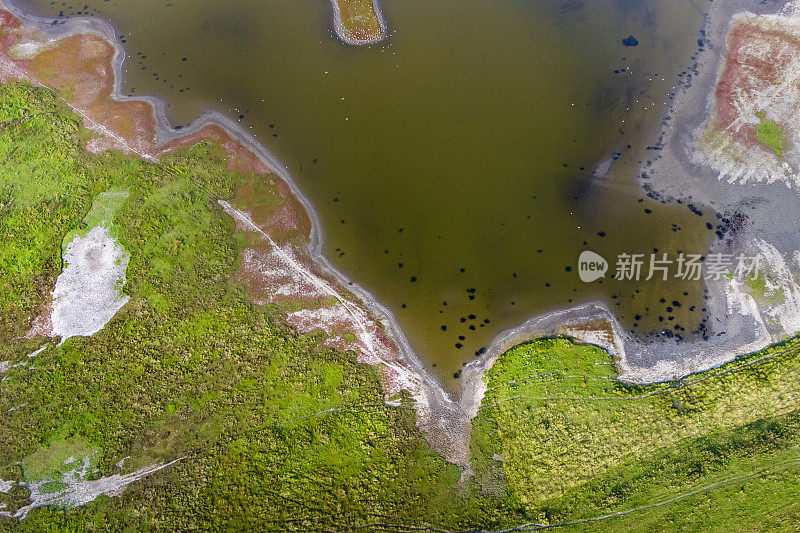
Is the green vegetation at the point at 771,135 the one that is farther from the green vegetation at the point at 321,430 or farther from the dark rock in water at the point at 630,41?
the green vegetation at the point at 321,430

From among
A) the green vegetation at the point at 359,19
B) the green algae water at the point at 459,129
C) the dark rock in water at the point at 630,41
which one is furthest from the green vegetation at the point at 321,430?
the dark rock in water at the point at 630,41

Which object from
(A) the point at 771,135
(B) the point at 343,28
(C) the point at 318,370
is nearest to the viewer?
(C) the point at 318,370

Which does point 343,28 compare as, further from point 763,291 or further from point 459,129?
point 763,291

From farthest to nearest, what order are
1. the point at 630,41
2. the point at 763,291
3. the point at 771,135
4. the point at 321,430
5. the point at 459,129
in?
1. the point at 630,41
2. the point at 459,129
3. the point at 771,135
4. the point at 763,291
5. the point at 321,430

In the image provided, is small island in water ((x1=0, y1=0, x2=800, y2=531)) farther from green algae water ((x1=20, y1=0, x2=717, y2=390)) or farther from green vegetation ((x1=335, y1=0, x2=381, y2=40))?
green vegetation ((x1=335, y1=0, x2=381, y2=40))

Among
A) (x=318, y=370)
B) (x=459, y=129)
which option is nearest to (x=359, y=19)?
(x=459, y=129)

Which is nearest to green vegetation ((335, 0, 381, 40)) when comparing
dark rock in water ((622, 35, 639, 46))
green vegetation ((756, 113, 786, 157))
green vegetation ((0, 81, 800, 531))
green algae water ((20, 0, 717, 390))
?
green algae water ((20, 0, 717, 390))

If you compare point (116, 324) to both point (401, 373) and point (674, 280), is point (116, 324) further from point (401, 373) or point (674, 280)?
point (674, 280)
